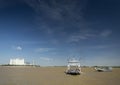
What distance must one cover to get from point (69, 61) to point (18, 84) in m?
39.2

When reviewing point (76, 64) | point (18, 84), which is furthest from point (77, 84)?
point (76, 64)

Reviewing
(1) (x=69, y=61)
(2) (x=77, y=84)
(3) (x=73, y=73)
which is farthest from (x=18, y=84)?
(1) (x=69, y=61)

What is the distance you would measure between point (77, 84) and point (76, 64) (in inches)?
1376

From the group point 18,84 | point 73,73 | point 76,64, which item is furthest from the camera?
point 76,64

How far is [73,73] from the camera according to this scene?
67.4 meters

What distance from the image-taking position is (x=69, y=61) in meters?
72.8

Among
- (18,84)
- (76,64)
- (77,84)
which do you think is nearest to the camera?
(18,84)

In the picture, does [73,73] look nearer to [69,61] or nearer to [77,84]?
[69,61]

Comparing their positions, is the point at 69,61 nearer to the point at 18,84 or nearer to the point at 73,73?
the point at 73,73

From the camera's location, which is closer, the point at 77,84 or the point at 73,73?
the point at 77,84

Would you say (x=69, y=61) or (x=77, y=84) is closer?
(x=77, y=84)

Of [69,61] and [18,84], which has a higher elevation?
[69,61]

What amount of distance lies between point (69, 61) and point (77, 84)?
34983 millimetres

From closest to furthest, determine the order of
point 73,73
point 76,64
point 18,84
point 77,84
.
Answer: point 18,84, point 77,84, point 73,73, point 76,64
